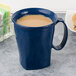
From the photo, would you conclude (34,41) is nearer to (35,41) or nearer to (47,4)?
(35,41)

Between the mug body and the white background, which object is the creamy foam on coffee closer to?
the mug body

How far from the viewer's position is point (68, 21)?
0.66m

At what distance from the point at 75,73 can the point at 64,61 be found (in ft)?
0.15

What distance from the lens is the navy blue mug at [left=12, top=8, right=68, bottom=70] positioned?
18.0 inches

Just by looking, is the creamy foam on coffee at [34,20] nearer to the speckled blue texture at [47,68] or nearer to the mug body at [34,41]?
the mug body at [34,41]

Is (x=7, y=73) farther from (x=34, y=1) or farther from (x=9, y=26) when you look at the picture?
(x=34, y=1)

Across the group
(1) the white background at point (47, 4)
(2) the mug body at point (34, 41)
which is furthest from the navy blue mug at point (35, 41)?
(1) the white background at point (47, 4)

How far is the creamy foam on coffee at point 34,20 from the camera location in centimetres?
47

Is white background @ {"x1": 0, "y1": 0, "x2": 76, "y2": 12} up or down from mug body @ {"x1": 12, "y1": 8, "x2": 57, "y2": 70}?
down

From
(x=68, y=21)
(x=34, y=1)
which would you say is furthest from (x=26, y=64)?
(x=34, y=1)

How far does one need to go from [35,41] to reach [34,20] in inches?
1.8

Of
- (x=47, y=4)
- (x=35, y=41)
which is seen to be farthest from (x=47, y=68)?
(x=47, y=4)

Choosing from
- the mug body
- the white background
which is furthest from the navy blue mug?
the white background

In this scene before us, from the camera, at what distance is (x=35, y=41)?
0.47 metres
